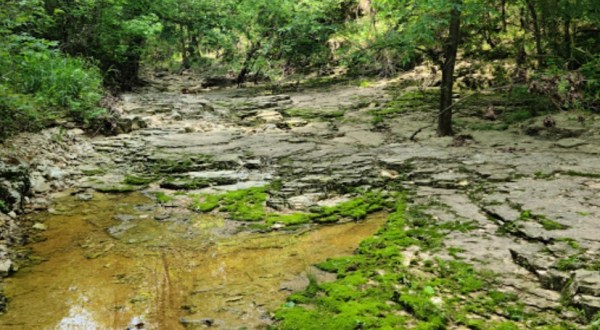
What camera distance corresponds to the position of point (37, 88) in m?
8.01

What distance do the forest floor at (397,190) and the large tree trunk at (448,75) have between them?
339 millimetres

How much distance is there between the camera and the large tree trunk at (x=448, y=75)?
7688 mm

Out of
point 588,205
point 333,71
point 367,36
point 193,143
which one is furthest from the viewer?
point 333,71

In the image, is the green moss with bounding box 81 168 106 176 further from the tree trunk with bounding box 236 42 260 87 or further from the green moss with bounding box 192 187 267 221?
the tree trunk with bounding box 236 42 260 87

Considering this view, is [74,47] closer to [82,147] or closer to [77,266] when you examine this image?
[82,147]

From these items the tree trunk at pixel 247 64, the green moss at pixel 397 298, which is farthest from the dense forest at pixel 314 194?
the tree trunk at pixel 247 64

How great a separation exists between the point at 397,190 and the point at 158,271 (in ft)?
9.54

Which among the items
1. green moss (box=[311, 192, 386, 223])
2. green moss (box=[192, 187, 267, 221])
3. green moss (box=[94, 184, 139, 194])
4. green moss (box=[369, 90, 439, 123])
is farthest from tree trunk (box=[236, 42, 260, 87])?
green moss (box=[311, 192, 386, 223])

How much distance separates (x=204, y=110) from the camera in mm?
11914

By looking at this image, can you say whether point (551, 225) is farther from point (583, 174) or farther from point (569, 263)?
point (583, 174)

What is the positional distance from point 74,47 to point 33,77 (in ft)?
16.7

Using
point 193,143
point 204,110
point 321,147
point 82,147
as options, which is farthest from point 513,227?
point 204,110

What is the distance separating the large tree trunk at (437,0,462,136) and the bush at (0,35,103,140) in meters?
6.47

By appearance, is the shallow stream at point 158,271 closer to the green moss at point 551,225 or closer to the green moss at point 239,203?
the green moss at point 239,203
